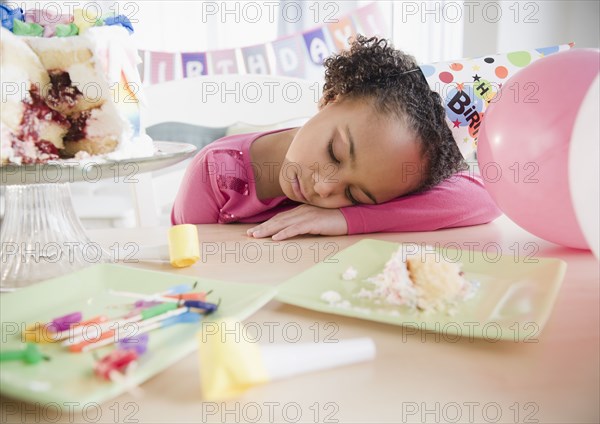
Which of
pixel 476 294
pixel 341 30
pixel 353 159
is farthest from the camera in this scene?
pixel 341 30

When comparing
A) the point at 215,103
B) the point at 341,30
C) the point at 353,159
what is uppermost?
Result: the point at 341,30

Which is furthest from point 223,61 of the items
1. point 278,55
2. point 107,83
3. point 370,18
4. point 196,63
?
point 107,83

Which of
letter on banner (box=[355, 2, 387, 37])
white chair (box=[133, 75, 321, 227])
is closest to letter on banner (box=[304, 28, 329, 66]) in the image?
letter on banner (box=[355, 2, 387, 37])

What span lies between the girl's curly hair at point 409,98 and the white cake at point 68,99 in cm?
52

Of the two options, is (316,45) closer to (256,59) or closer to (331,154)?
(256,59)

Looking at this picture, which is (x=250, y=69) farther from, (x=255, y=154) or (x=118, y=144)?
(x=118, y=144)

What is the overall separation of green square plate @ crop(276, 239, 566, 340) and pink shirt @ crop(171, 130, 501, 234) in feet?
0.87

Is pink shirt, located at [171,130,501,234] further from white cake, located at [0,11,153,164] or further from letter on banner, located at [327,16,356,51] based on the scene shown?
letter on banner, located at [327,16,356,51]

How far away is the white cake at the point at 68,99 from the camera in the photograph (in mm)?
732

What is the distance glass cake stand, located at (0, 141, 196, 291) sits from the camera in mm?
702

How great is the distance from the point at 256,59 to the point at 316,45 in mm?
258

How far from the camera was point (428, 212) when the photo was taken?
1.08 meters

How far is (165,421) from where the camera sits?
40cm

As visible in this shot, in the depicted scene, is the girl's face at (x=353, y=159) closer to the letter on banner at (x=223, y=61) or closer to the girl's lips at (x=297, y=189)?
the girl's lips at (x=297, y=189)
